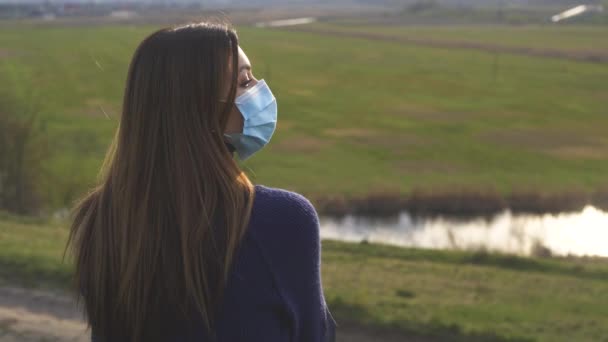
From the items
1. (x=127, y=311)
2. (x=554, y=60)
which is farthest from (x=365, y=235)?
(x=554, y=60)

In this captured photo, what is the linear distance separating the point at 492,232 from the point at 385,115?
Result: 22.5 metres

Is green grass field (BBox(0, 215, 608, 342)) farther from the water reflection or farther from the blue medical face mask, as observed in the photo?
the blue medical face mask

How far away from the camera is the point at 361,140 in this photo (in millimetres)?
37938

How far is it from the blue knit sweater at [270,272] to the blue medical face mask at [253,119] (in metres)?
0.25

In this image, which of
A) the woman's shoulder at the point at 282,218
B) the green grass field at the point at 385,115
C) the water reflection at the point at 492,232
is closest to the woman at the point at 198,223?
the woman's shoulder at the point at 282,218

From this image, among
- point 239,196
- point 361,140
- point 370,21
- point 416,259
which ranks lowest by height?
point 370,21

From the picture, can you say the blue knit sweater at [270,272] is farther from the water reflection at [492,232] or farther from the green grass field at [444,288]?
the water reflection at [492,232]

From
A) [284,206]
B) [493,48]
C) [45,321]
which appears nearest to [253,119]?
[284,206]

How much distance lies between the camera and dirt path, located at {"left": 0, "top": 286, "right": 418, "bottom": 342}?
25.5ft

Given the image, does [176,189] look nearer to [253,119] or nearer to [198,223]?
[198,223]

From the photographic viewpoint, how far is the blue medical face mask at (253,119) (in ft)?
7.89

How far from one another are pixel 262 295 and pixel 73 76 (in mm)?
55092

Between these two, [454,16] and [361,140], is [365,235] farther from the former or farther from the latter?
[454,16]

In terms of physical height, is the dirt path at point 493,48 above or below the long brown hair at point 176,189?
below
